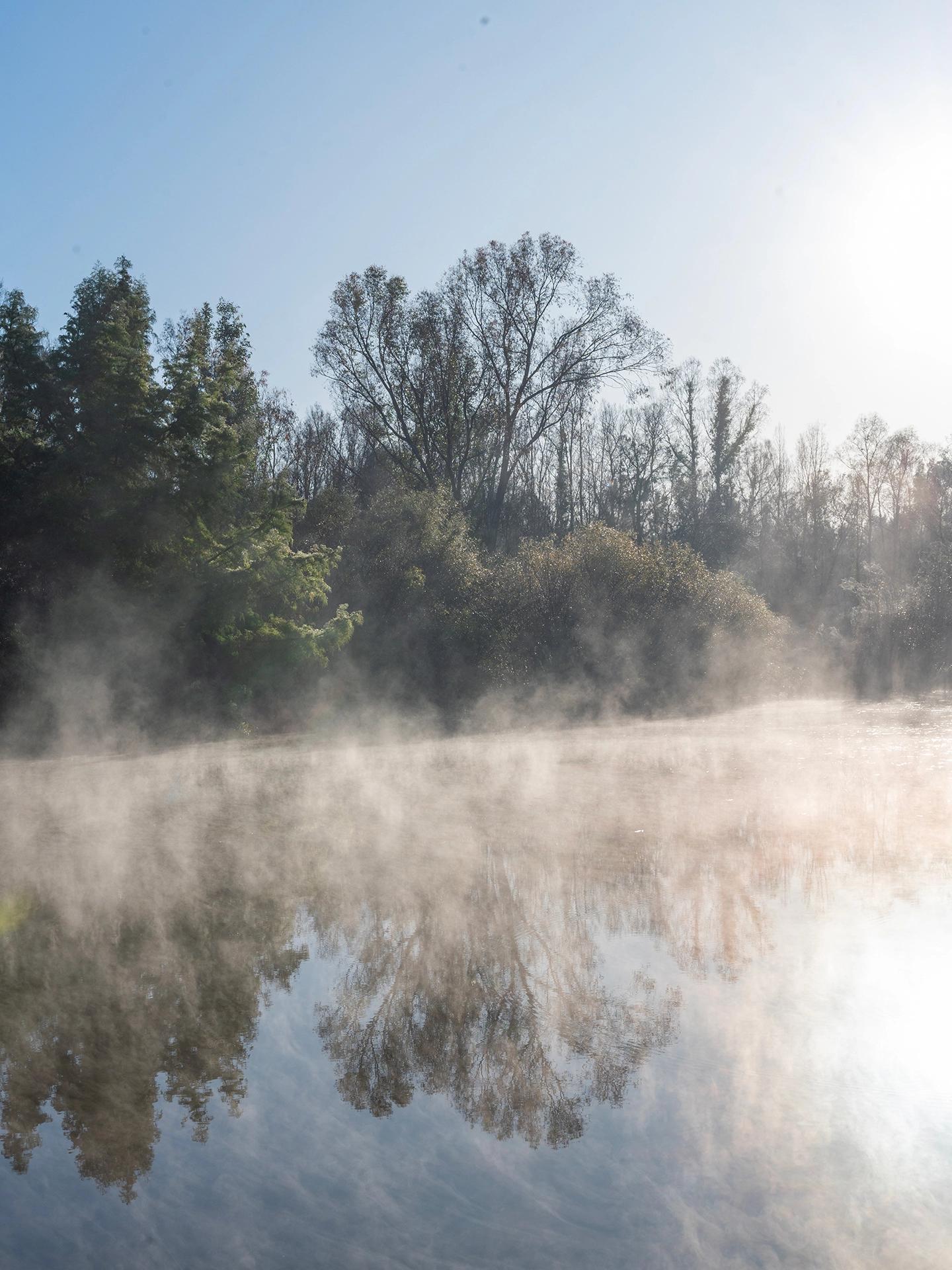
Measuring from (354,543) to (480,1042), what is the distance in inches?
728

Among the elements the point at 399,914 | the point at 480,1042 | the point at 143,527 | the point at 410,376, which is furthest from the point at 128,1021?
the point at 410,376

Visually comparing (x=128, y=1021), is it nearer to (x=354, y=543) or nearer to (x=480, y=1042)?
(x=480, y=1042)

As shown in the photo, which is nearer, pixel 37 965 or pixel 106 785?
pixel 37 965

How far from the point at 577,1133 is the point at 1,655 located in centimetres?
1281

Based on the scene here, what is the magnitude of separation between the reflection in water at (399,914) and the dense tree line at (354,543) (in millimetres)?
4022

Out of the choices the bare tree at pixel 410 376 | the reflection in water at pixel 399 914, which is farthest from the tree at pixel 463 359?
the reflection in water at pixel 399 914

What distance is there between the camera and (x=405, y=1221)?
9.98 feet

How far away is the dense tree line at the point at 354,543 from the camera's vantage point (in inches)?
565

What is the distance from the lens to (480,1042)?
4.11 m

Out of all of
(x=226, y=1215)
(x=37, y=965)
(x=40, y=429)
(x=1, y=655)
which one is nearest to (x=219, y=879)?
(x=37, y=965)

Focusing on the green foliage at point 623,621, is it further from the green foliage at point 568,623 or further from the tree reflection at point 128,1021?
the tree reflection at point 128,1021

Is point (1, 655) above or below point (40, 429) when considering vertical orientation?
below

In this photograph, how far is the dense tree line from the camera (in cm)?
1436

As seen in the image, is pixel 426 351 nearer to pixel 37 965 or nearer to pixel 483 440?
pixel 483 440
